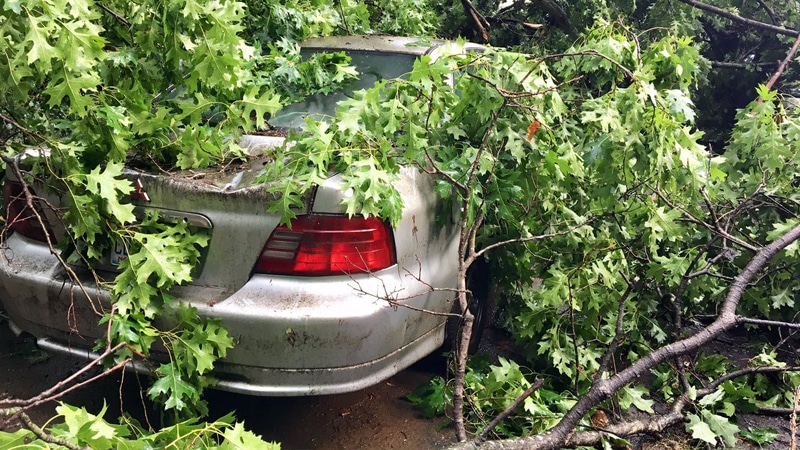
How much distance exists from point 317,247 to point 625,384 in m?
1.37

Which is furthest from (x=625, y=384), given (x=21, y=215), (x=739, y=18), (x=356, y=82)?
(x=739, y=18)

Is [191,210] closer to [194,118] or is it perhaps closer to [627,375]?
[194,118]

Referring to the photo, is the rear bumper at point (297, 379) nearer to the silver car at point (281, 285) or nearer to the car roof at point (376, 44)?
the silver car at point (281, 285)

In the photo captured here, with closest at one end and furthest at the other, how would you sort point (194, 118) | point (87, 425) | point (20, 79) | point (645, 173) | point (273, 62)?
1. point (87, 425)
2. point (20, 79)
3. point (194, 118)
4. point (645, 173)
5. point (273, 62)

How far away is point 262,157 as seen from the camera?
2869 mm

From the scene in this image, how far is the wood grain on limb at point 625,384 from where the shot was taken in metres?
Result: 2.29

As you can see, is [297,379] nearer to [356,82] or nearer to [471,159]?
[471,159]

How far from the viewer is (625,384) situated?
8.39 ft

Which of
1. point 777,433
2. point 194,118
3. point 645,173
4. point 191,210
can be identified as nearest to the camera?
point 191,210

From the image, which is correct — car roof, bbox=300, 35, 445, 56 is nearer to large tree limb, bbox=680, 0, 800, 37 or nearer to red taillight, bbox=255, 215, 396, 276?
red taillight, bbox=255, 215, 396, 276

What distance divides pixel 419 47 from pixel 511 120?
3.70 ft

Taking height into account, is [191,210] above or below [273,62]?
below

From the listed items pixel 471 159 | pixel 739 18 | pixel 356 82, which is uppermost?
pixel 739 18

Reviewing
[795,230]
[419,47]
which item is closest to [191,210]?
[419,47]
